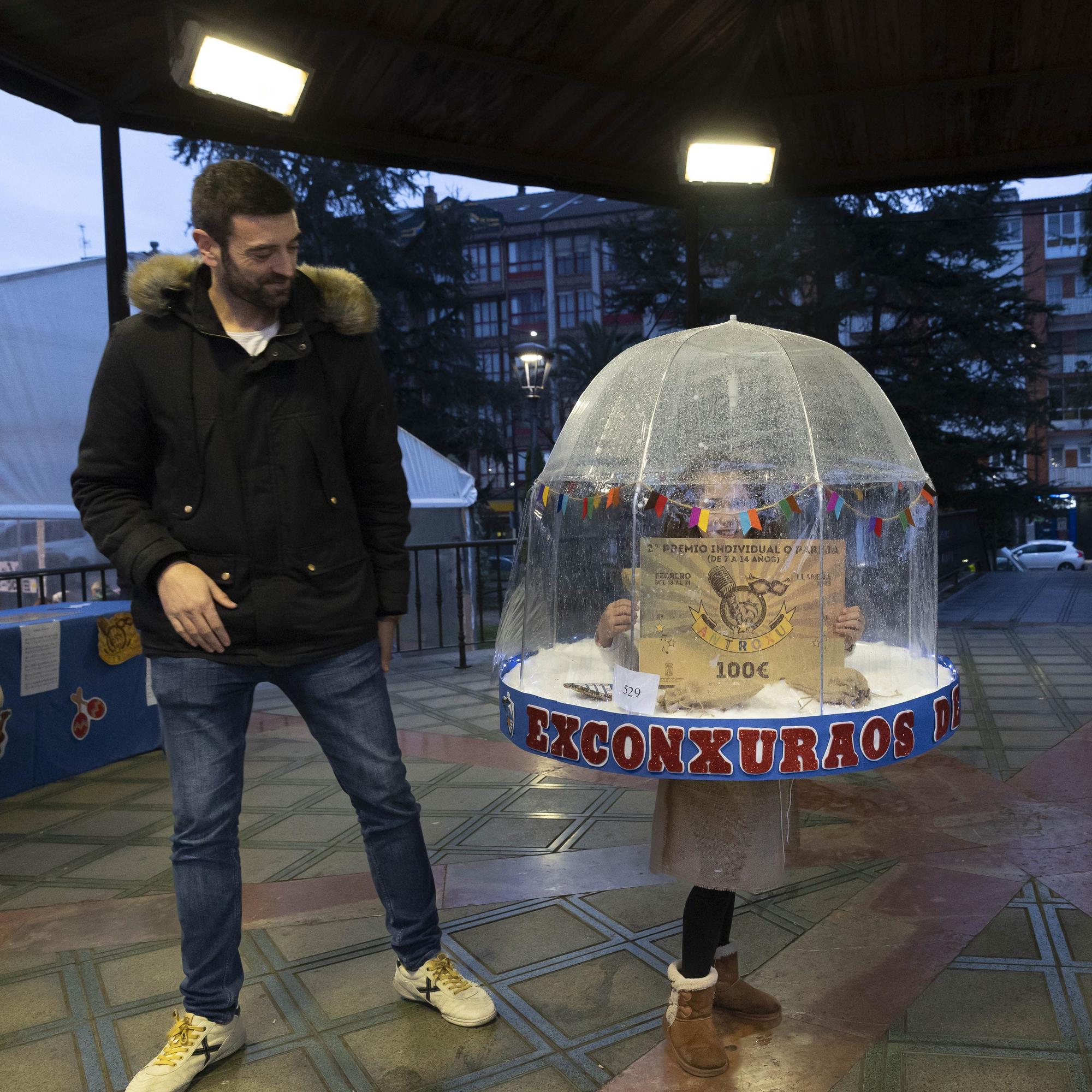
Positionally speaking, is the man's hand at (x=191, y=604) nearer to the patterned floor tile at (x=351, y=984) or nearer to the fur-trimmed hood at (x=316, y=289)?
the fur-trimmed hood at (x=316, y=289)

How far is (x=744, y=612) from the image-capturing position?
75.5 inches

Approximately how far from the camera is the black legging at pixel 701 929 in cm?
210

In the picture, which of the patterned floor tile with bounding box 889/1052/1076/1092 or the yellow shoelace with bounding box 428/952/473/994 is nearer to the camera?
the patterned floor tile with bounding box 889/1052/1076/1092

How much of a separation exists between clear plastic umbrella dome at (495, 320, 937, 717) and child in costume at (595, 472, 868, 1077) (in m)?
0.01

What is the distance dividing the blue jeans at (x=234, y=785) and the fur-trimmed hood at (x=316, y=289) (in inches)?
30.1

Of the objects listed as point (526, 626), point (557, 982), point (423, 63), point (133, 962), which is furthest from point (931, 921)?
point (423, 63)

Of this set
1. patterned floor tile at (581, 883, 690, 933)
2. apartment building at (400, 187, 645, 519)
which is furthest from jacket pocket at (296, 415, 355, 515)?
apartment building at (400, 187, 645, 519)

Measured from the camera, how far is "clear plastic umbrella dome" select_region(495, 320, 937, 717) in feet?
6.33

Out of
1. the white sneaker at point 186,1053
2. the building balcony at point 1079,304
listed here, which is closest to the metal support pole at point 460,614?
the white sneaker at point 186,1053

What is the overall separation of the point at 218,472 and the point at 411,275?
2569 cm

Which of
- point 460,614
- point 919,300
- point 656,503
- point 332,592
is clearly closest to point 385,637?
point 332,592

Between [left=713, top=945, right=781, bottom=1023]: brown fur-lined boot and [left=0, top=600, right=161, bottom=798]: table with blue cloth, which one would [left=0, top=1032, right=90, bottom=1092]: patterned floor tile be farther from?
[left=0, top=600, right=161, bottom=798]: table with blue cloth

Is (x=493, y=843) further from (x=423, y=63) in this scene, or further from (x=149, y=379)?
(x=423, y=63)

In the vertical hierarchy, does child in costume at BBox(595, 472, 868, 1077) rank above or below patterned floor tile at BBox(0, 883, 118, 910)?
above
